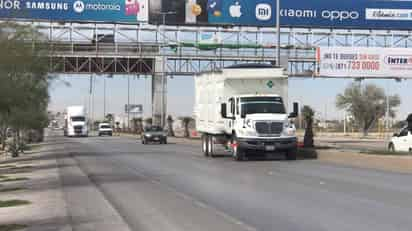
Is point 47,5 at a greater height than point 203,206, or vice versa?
point 47,5

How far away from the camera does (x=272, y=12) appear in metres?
55.9

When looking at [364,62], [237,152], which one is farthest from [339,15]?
[237,152]

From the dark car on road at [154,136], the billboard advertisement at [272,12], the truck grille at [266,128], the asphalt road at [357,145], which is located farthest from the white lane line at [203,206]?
the dark car on road at [154,136]

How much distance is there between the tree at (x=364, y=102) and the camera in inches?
3903

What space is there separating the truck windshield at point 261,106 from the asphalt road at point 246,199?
501cm

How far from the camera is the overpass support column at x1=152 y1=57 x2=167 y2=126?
63.4 m

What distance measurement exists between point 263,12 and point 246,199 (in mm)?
40103

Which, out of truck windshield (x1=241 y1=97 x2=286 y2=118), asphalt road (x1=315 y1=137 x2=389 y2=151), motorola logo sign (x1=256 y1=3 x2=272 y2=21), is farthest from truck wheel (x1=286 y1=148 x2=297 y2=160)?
motorola logo sign (x1=256 y1=3 x2=272 y2=21)

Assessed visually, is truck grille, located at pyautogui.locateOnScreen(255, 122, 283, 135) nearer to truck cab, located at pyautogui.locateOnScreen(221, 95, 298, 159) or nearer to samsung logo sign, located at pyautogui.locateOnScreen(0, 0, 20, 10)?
truck cab, located at pyautogui.locateOnScreen(221, 95, 298, 159)

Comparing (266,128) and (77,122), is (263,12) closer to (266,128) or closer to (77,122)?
(266,128)

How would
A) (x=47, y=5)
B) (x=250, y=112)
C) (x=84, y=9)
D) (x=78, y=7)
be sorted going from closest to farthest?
1. (x=250, y=112)
2. (x=47, y=5)
3. (x=78, y=7)
4. (x=84, y=9)

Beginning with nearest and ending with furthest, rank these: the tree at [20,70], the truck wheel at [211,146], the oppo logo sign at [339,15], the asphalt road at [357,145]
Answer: the tree at [20,70]
the truck wheel at [211,146]
the asphalt road at [357,145]
the oppo logo sign at [339,15]

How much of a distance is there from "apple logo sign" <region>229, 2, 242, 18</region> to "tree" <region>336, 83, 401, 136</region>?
46.0 metres

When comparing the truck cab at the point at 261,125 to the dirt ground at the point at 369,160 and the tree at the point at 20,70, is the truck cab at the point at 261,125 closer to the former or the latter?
the dirt ground at the point at 369,160
